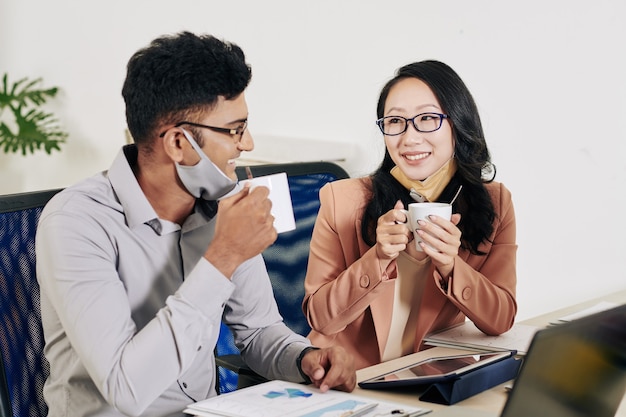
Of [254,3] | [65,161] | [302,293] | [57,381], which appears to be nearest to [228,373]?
[302,293]

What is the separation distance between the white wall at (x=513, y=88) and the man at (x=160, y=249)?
953 millimetres

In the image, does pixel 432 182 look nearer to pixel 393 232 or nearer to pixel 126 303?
pixel 393 232

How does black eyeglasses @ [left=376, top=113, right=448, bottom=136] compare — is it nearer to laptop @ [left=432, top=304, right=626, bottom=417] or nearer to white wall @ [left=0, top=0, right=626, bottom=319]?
white wall @ [left=0, top=0, right=626, bottom=319]

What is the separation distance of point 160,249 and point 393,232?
43 centimetres

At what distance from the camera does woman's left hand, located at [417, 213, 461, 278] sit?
58.6 inches

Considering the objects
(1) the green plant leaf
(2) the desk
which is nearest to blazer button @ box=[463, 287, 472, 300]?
(2) the desk

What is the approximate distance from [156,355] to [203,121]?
39 cm

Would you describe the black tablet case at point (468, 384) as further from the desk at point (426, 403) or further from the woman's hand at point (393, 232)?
the woman's hand at point (393, 232)

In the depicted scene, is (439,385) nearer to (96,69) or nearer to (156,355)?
(156,355)

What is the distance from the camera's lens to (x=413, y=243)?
1.70 m

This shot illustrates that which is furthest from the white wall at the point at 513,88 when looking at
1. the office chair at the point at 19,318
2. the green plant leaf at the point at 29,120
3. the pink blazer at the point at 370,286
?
the office chair at the point at 19,318

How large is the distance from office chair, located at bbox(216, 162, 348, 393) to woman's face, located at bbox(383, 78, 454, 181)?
1.29ft

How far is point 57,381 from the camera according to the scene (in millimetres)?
1350

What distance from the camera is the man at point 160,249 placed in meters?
1.21
